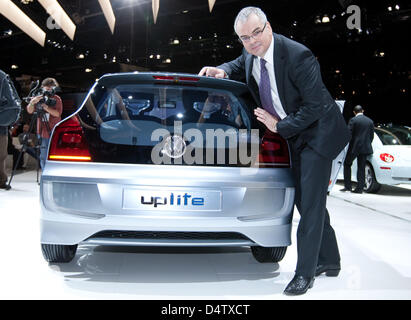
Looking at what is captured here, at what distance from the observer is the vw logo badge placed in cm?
259

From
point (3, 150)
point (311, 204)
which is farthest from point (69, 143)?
point (3, 150)

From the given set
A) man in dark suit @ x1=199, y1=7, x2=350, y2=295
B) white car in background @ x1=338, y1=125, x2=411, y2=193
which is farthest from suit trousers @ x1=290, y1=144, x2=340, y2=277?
white car in background @ x1=338, y1=125, x2=411, y2=193

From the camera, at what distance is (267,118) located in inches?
106

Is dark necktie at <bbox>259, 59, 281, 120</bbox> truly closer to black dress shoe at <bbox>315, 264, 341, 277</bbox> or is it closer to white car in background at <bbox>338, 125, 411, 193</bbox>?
black dress shoe at <bbox>315, 264, 341, 277</bbox>

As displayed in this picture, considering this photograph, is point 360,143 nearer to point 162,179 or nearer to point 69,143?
point 162,179

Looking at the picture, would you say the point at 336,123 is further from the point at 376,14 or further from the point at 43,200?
the point at 376,14

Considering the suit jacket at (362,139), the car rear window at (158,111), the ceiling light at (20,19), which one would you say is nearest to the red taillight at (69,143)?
the car rear window at (158,111)

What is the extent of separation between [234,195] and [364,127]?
21.1ft

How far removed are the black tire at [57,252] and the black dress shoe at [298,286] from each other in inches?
55.8

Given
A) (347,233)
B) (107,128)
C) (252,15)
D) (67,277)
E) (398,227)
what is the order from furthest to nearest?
(398,227) → (347,233) → (67,277) → (107,128) → (252,15)

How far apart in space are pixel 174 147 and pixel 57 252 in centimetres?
110

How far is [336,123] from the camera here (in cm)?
267

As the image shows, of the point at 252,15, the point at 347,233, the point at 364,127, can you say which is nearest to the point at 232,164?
the point at 252,15

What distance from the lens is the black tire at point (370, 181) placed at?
855 centimetres
